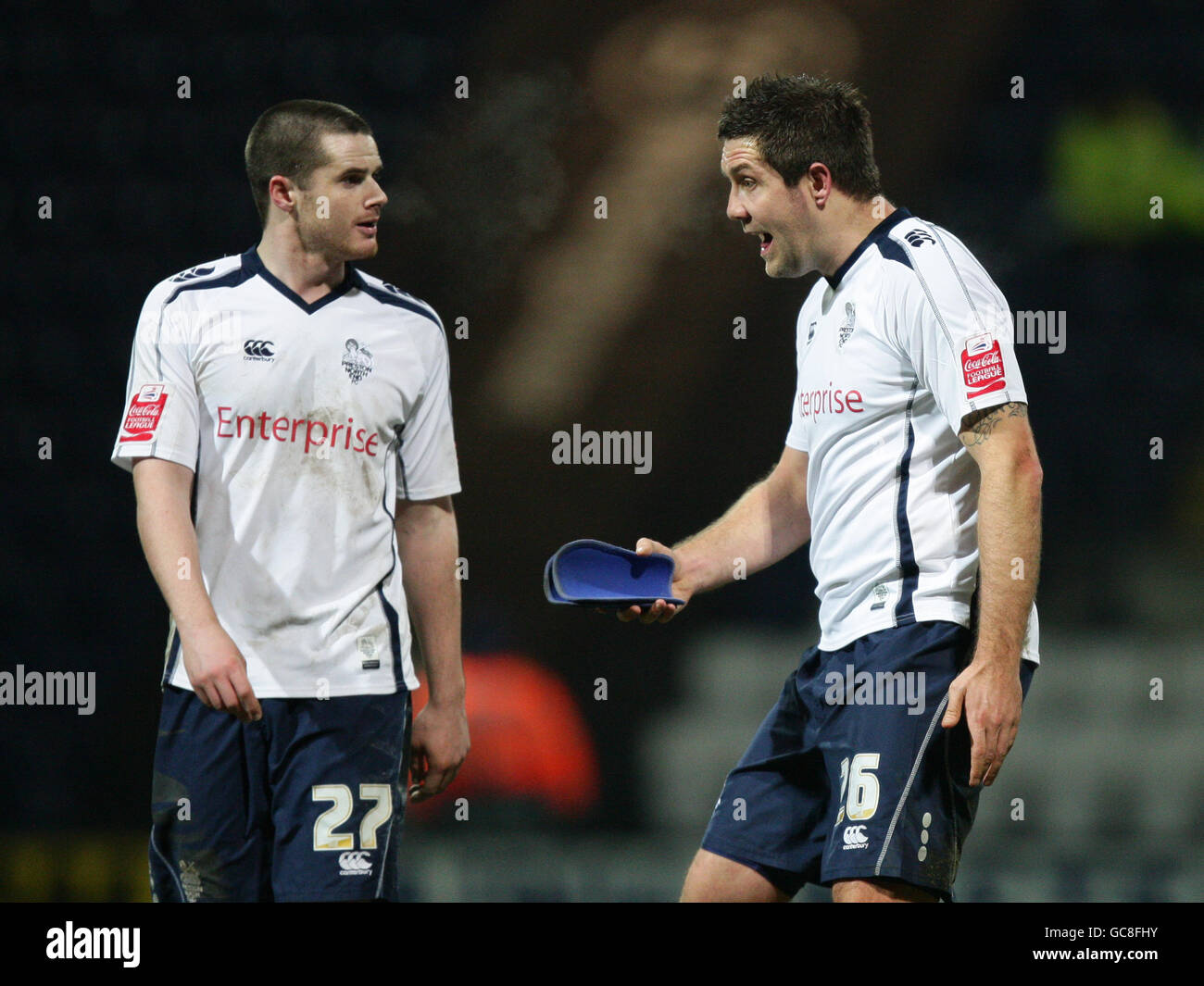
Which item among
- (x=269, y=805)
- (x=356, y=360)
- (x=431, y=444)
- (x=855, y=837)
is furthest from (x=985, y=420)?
(x=269, y=805)

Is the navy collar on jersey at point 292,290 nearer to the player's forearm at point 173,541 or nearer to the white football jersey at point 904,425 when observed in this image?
the player's forearm at point 173,541

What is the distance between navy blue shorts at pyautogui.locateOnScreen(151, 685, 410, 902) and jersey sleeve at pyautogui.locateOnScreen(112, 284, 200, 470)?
0.45 metres

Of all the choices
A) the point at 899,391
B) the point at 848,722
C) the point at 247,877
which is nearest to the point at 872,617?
the point at 848,722

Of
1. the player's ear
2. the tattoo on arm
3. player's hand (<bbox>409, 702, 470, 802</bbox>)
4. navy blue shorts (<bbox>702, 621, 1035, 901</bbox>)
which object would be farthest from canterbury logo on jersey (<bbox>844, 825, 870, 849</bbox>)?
the player's ear

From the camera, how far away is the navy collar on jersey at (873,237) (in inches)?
111

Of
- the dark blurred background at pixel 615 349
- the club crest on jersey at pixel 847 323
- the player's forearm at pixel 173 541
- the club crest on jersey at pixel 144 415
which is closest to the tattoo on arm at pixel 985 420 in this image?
the club crest on jersey at pixel 847 323

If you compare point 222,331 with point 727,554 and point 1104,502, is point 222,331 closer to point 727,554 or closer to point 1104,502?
point 727,554

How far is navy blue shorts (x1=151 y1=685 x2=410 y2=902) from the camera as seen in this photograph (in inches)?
110

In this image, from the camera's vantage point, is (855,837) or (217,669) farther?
(217,669)

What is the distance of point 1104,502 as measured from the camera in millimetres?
4480

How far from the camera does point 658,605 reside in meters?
2.95

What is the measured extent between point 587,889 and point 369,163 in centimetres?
196

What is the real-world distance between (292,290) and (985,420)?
4.47 feet

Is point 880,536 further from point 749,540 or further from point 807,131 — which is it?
point 807,131
